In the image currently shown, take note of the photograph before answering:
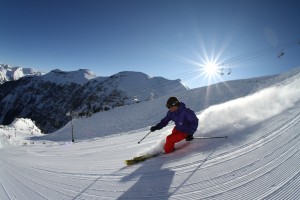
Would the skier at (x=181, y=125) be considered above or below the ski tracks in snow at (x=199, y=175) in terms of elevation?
above

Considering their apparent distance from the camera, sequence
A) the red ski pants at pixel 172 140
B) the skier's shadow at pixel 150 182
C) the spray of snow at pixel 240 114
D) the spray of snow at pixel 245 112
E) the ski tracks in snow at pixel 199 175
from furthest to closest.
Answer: the spray of snow at pixel 245 112, the spray of snow at pixel 240 114, the red ski pants at pixel 172 140, the skier's shadow at pixel 150 182, the ski tracks in snow at pixel 199 175

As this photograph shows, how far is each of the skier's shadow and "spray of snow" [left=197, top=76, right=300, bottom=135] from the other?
8.19ft

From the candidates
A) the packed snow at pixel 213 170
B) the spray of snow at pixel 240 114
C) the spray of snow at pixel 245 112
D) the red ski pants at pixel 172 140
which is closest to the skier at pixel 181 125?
the red ski pants at pixel 172 140

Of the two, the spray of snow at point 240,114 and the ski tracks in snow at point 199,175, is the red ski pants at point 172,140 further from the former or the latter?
the spray of snow at point 240,114

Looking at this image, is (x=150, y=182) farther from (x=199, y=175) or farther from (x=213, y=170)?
(x=213, y=170)

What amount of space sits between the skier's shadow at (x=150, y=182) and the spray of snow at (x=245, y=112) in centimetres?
250

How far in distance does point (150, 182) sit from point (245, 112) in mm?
4801

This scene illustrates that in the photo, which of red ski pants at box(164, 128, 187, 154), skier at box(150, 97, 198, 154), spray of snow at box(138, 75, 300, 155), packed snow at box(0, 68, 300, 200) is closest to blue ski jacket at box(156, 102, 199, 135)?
skier at box(150, 97, 198, 154)

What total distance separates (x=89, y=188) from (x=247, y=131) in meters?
3.96

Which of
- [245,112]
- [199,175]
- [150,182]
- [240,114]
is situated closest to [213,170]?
[199,175]

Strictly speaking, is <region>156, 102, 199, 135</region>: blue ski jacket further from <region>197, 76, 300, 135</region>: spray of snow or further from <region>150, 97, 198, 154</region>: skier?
<region>197, 76, 300, 135</region>: spray of snow

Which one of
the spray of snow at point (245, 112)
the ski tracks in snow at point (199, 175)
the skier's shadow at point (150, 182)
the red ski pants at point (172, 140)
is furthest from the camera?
the spray of snow at point (245, 112)

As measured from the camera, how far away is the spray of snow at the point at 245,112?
22.0 ft

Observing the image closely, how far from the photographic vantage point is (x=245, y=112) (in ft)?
25.0
